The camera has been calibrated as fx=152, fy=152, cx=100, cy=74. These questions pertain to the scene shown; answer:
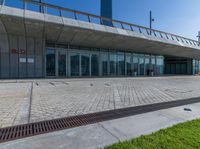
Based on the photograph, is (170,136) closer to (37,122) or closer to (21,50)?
(37,122)

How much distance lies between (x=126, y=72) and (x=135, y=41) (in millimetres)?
5790

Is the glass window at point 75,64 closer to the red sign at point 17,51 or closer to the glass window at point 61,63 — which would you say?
the glass window at point 61,63

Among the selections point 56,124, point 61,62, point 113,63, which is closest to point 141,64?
point 113,63

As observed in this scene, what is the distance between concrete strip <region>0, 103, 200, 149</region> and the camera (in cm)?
261

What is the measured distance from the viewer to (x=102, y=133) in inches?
121

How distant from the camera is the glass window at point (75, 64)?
18.3 m

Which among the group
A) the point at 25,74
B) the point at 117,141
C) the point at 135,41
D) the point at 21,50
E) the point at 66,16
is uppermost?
the point at 66,16

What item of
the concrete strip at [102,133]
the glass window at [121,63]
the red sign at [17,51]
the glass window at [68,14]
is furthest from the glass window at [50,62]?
the concrete strip at [102,133]

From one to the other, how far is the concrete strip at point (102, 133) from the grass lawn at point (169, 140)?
196 millimetres

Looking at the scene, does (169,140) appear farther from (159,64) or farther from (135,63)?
(159,64)

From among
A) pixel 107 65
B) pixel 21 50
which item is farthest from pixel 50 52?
pixel 107 65

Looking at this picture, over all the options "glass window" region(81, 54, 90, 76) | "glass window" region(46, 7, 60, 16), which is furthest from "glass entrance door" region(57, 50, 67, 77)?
"glass window" region(46, 7, 60, 16)

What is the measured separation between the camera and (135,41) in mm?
19078

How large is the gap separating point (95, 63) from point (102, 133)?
1745 centimetres
